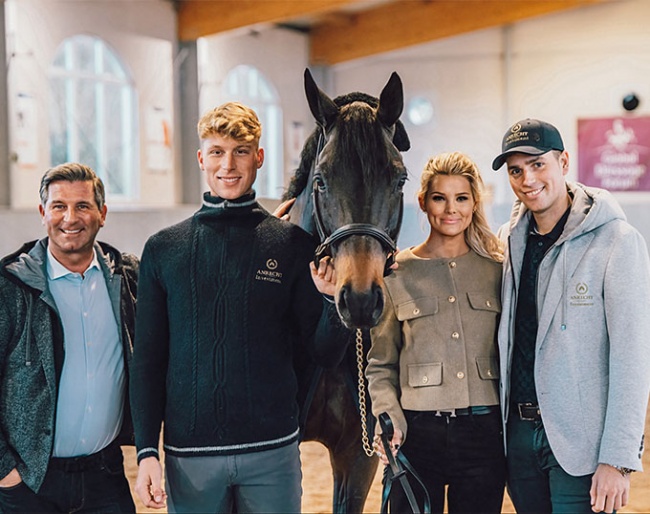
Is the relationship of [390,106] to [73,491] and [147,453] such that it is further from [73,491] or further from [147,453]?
[73,491]

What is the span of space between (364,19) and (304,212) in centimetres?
820

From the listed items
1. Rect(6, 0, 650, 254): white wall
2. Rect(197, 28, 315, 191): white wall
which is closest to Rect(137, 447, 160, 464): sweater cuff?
Rect(6, 0, 650, 254): white wall

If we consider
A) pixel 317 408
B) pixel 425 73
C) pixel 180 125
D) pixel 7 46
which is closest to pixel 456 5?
pixel 425 73

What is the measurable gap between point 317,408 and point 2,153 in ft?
15.7

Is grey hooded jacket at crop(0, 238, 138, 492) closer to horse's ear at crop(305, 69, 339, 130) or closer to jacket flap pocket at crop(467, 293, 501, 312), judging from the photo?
horse's ear at crop(305, 69, 339, 130)

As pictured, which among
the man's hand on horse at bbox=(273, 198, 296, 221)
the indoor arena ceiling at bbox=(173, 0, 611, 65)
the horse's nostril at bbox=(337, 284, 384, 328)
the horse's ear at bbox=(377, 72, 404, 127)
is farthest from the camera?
the indoor arena ceiling at bbox=(173, 0, 611, 65)

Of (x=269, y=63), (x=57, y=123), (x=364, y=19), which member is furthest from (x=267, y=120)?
(x=57, y=123)

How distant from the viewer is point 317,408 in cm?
227

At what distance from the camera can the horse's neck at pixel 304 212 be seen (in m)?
2.04

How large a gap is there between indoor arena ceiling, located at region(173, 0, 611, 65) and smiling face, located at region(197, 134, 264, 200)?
603cm

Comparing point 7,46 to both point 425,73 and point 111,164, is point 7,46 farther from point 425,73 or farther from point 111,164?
point 425,73

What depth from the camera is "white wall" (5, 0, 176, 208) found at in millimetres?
6270

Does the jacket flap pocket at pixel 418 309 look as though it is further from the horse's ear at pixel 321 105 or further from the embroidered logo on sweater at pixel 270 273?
the horse's ear at pixel 321 105

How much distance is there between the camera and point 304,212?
6.84ft
